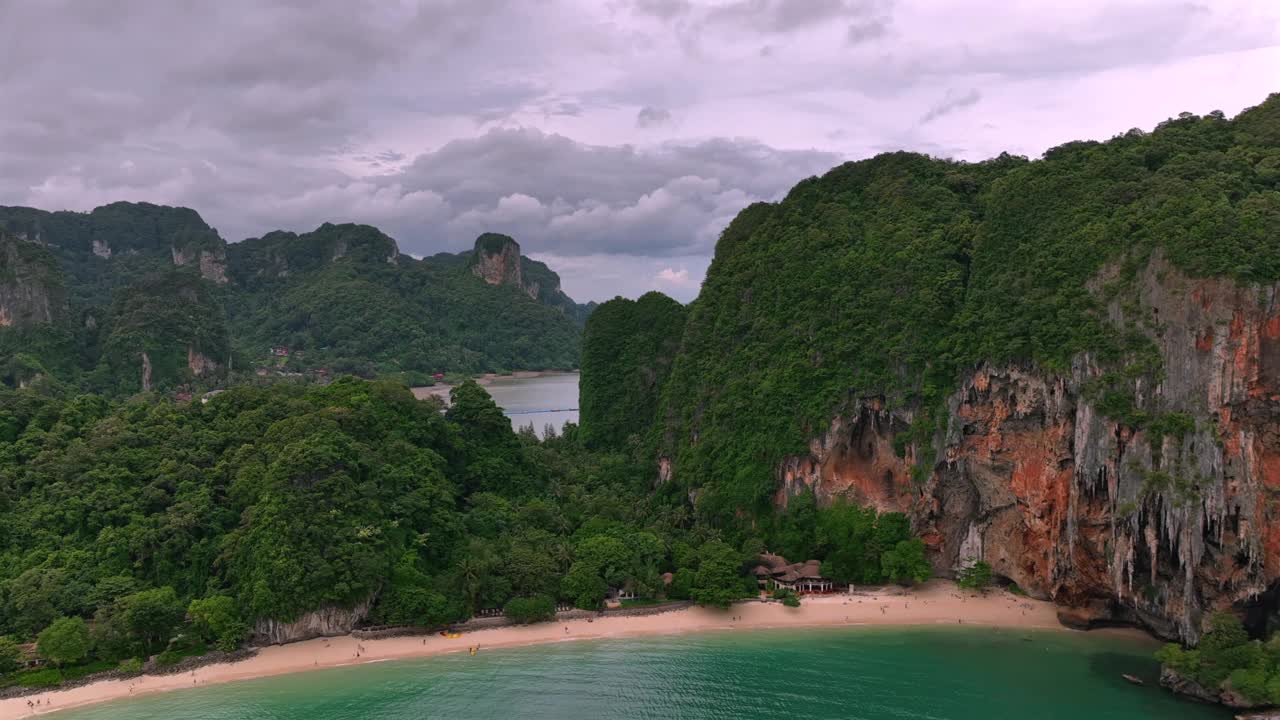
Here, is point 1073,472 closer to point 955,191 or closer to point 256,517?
point 955,191

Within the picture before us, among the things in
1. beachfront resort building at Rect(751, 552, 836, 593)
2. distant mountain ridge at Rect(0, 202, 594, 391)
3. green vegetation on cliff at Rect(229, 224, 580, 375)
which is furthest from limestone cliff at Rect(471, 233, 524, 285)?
beachfront resort building at Rect(751, 552, 836, 593)

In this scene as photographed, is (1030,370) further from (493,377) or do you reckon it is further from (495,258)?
(495,258)

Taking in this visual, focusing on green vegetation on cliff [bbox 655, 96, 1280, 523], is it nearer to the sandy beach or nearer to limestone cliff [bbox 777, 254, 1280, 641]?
limestone cliff [bbox 777, 254, 1280, 641]

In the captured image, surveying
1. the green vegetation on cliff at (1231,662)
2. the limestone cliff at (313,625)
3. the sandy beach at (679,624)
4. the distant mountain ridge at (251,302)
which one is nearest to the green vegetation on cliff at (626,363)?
the sandy beach at (679,624)

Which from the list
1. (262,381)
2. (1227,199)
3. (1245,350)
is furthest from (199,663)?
(262,381)

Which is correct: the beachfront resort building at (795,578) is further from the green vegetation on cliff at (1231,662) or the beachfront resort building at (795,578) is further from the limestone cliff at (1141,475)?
the green vegetation on cliff at (1231,662)

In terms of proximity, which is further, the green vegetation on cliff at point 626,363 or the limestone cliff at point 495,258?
the limestone cliff at point 495,258
